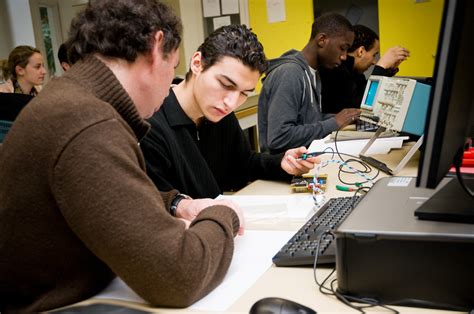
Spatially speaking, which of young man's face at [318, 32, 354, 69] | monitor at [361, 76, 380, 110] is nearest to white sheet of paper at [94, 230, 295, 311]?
monitor at [361, 76, 380, 110]

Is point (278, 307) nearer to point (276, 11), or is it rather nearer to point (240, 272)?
point (240, 272)

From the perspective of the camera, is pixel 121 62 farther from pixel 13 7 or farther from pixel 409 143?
pixel 13 7

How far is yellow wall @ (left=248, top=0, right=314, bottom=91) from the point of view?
4.27 meters

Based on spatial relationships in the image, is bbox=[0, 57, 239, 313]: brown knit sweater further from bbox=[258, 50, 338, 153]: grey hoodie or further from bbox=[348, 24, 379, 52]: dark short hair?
bbox=[348, 24, 379, 52]: dark short hair

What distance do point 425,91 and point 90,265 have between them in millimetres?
1278

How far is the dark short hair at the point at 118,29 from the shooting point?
90cm

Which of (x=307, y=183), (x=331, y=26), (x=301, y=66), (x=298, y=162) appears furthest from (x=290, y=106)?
(x=307, y=183)

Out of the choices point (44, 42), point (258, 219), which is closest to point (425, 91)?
point (258, 219)

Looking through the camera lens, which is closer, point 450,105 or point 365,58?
point 450,105

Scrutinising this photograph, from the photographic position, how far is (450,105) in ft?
Answer: 2.12

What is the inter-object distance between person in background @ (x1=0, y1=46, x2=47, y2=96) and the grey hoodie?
1.80 metres

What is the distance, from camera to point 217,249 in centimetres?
86

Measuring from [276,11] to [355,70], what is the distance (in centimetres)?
93

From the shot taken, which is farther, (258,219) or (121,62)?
(258,219)
